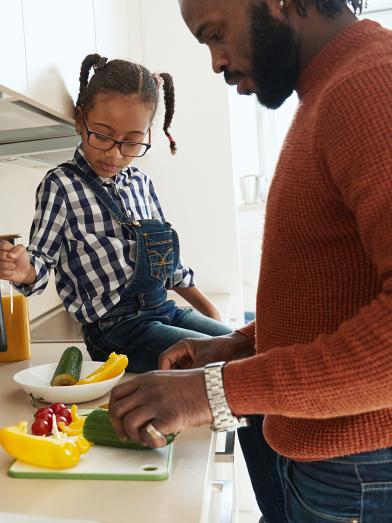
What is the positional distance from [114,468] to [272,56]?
0.51 meters

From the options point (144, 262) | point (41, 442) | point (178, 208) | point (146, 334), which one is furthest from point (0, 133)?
point (41, 442)

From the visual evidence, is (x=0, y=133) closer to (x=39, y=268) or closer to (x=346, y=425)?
(x=39, y=268)

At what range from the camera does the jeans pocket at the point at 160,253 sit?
1.23 metres

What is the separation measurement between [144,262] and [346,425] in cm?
67

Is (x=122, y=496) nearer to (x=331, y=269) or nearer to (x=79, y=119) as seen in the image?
→ (x=331, y=269)

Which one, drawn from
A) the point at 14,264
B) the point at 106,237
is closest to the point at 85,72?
the point at 106,237

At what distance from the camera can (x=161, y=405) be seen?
60 cm

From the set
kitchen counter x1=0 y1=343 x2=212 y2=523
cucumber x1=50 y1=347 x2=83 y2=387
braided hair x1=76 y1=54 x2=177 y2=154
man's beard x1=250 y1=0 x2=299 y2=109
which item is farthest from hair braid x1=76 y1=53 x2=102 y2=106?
kitchen counter x1=0 y1=343 x2=212 y2=523

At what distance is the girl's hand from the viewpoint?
1.02 metres

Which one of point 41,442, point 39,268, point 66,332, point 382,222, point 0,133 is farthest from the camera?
point 66,332

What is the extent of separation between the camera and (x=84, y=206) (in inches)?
46.9

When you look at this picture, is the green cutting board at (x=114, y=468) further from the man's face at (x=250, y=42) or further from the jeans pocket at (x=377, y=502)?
the man's face at (x=250, y=42)

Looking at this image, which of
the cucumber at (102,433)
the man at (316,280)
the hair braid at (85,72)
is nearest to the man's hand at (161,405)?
the man at (316,280)

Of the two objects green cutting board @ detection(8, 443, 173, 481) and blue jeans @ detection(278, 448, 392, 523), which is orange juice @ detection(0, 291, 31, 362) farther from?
blue jeans @ detection(278, 448, 392, 523)
